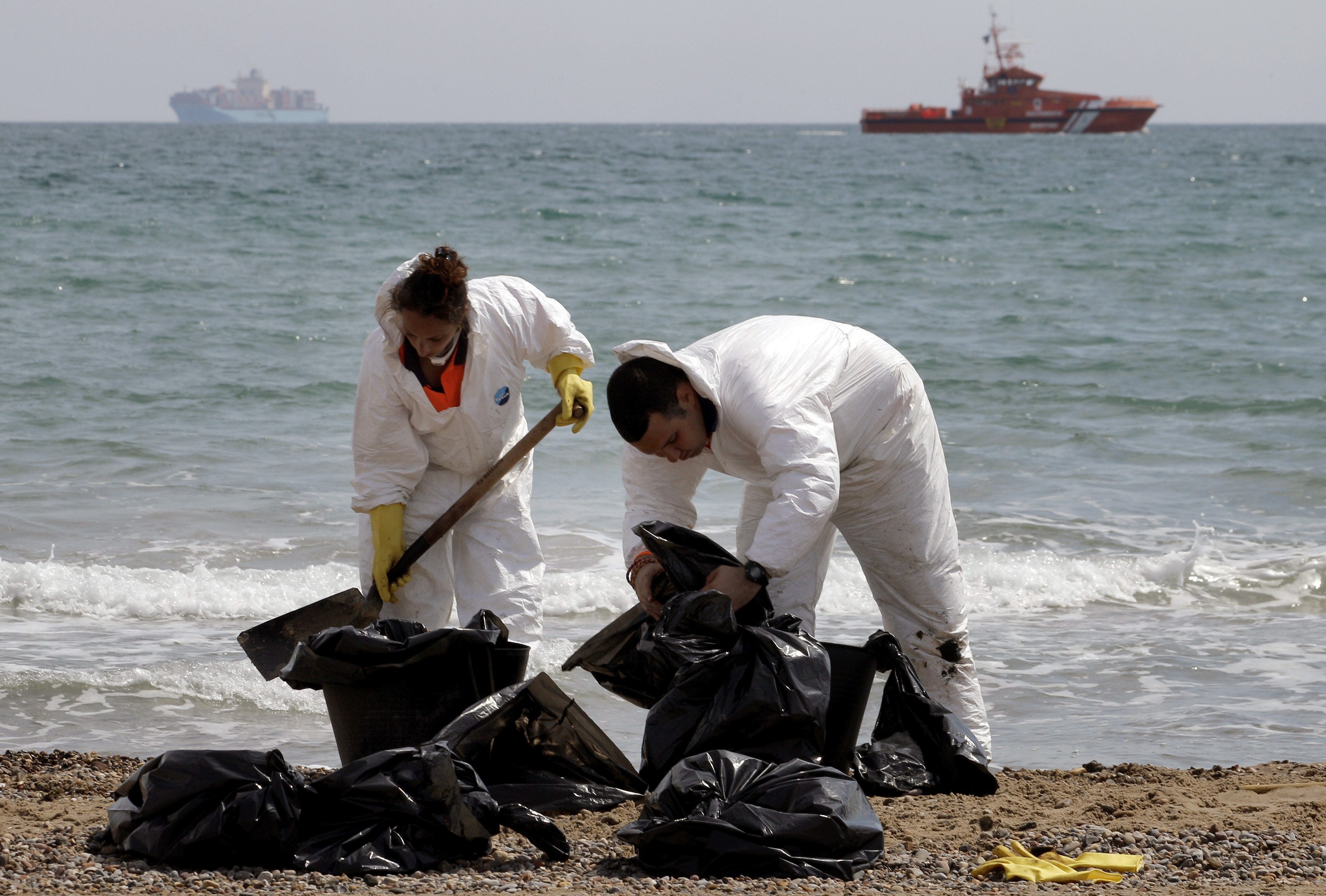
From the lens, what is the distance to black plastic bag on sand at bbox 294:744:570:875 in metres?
2.66

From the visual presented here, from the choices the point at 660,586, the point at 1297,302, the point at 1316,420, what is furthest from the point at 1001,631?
the point at 1297,302

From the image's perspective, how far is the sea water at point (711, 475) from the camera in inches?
189

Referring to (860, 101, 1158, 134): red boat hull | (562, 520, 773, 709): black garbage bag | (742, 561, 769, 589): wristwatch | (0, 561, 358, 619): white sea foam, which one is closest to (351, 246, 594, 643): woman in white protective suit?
(562, 520, 773, 709): black garbage bag

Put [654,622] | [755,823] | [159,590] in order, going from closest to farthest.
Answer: [755,823] → [654,622] → [159,590]

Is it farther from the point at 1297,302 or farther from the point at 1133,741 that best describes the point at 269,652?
the point at 1297,302

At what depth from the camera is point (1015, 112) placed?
7456 cm

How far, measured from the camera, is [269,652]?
363 centimetres

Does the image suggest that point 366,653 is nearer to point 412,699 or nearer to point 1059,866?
point 412,699

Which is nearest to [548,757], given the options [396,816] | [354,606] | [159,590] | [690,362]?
[396,816]

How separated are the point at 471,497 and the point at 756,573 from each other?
1016 mm

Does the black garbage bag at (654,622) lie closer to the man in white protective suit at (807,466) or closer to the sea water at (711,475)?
the man in white protective suit at (807,466)

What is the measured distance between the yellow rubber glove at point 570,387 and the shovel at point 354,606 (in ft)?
0.06

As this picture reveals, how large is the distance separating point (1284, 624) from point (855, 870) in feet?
12.4

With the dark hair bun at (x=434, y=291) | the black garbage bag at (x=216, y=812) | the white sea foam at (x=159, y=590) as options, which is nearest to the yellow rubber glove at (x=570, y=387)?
the dark hair bun at (x=434, y=291)
